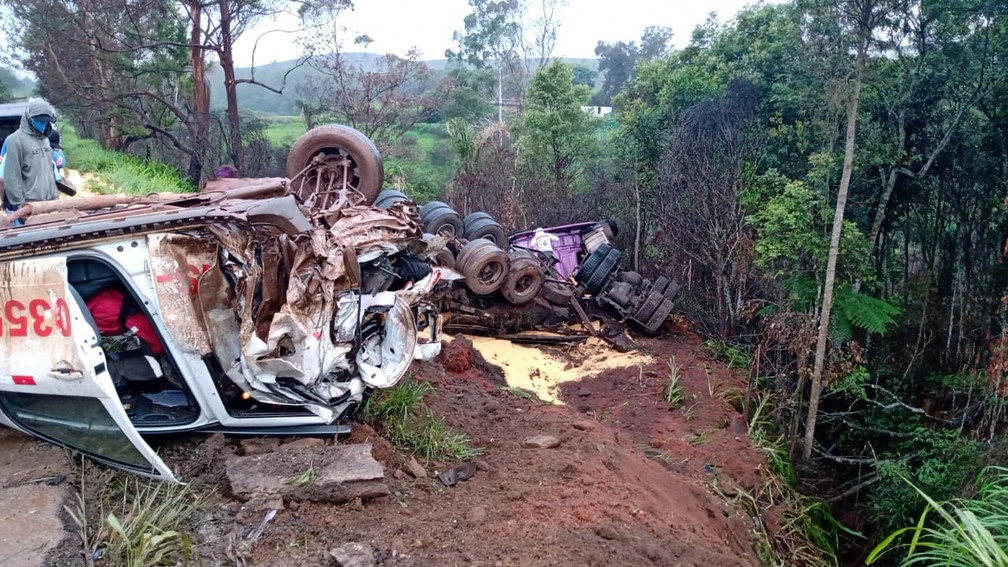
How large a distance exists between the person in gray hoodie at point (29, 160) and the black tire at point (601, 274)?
23.8ft

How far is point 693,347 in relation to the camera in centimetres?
1011

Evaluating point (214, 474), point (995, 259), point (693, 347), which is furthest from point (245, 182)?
point (995, 259)

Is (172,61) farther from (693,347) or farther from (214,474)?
(214,474)

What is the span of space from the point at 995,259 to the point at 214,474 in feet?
33.5

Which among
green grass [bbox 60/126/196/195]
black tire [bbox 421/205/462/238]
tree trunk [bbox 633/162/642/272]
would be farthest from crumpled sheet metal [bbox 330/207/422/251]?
tree trunk [bbox 633/162/642/272]

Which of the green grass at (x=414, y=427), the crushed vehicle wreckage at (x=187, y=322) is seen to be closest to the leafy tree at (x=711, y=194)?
the green grass at (x=414, y=427)

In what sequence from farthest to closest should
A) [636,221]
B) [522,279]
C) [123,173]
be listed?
[636,221] < [123,173] < [522,279]

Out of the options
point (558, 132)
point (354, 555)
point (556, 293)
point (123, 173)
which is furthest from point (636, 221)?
point (354, 555)

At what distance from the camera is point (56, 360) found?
10.7ft

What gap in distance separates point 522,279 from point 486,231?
1.36m

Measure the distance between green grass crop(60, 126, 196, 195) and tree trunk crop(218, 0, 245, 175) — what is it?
4.11ft

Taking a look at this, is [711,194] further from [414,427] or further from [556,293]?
[414,427]

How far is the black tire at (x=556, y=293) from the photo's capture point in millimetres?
10195

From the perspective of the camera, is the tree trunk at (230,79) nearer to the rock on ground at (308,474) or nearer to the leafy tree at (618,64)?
the rock on ground at (308,474)
